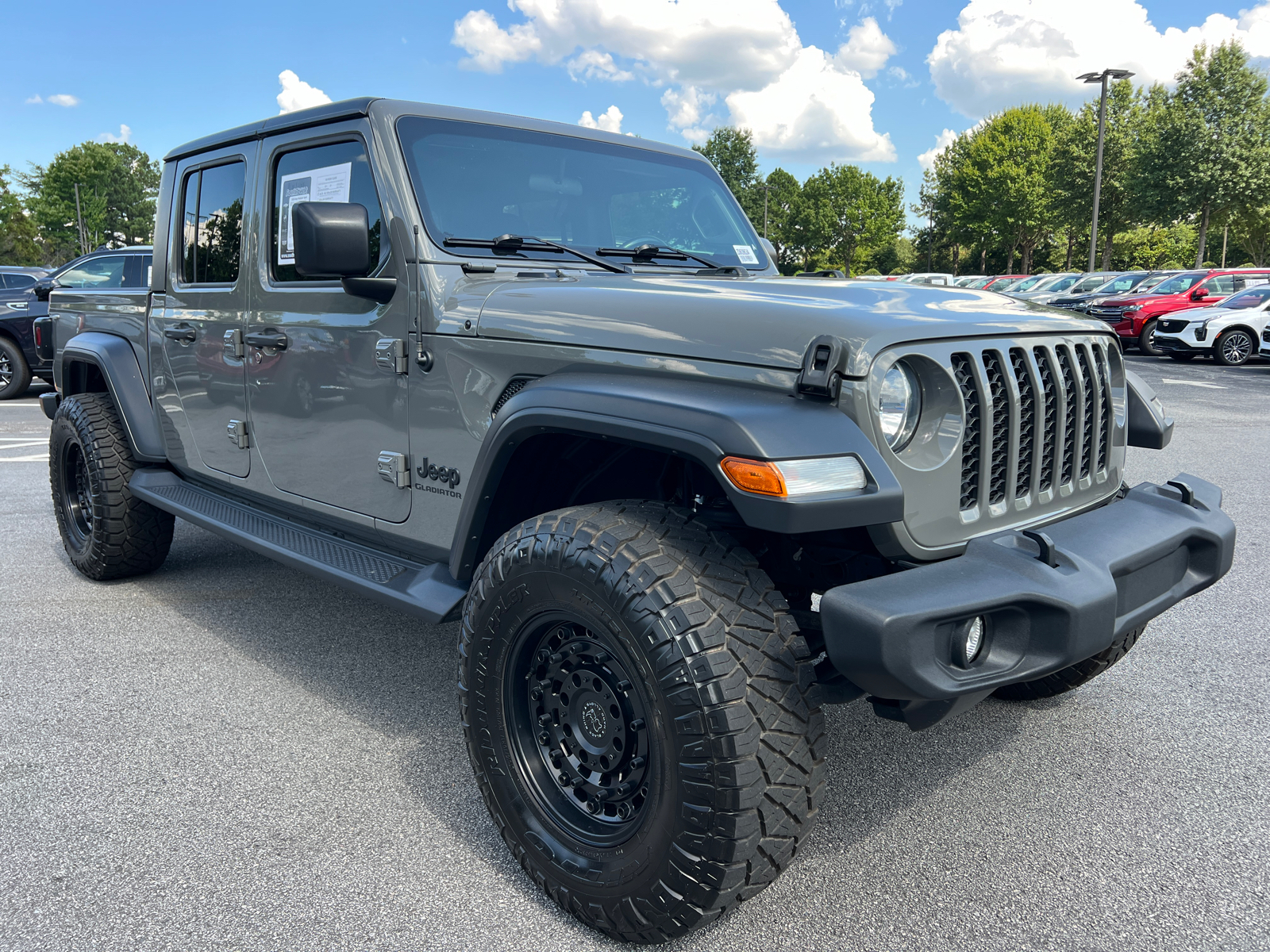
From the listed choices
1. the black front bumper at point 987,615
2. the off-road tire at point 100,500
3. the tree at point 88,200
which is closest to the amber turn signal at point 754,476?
the black front bumper at point 987,615

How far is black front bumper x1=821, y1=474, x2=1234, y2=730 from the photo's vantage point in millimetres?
1737

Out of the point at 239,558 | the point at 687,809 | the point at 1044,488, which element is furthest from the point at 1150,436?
the point at 239,558

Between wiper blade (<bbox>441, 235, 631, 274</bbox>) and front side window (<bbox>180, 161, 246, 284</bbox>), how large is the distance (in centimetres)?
124

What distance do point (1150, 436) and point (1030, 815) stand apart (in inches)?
47.5

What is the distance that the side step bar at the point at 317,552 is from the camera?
104 inches

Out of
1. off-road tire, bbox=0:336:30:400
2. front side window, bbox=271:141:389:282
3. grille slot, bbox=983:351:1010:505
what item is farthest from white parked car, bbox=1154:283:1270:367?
off-road tire, bbox=0:336:30:400

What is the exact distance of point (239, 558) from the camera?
514 centimetres

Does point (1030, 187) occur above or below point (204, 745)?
above

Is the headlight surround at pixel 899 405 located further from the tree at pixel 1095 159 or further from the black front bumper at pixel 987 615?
the tree at pixel 1095 159

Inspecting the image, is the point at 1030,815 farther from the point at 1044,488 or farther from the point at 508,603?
the point at 508,603

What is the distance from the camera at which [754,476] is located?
1.78 metres

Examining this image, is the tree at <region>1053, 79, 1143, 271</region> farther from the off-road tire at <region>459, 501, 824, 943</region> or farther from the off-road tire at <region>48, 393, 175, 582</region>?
the off-road tire at <region>459, 501, 824, 943</region>

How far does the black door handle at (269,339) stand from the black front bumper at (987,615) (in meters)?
2.24

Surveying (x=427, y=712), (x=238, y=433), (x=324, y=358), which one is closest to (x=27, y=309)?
(x=238, y=433)
